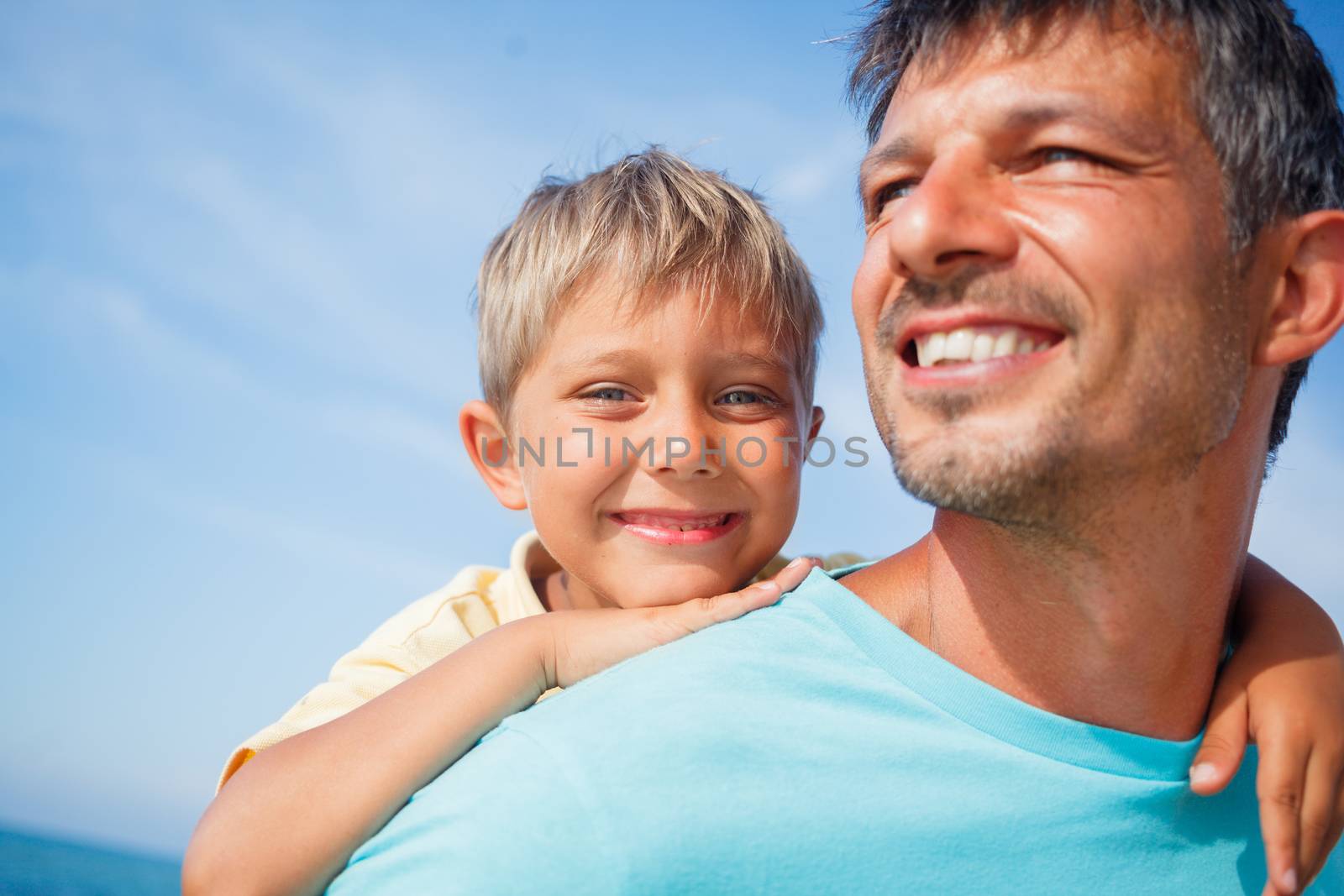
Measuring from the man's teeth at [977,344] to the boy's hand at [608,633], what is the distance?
20.5 inches

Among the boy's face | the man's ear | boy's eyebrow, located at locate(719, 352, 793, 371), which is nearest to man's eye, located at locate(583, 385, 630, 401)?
the boy's face

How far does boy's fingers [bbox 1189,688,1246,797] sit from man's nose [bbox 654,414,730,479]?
1.29 m

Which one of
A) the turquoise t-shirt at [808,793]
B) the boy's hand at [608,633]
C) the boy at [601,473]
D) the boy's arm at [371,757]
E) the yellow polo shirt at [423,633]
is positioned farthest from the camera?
the yellow polo shirt at [423,633]

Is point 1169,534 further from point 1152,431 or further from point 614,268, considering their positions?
point 614,268

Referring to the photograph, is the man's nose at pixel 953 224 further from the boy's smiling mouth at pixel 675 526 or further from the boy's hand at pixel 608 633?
the boy's smiling mouth at pixel 675 526

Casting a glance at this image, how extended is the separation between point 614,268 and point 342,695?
4.50 ft

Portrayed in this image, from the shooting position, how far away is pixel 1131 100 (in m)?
1.93

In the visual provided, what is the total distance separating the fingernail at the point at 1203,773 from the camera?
6.24ft

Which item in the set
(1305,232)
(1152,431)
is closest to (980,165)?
(1152,431)

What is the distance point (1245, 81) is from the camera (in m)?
2.03

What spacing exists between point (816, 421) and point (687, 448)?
0.93 metres

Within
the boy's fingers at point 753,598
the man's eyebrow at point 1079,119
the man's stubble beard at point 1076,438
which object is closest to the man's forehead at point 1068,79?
the man's eyebrow at point 1079,119

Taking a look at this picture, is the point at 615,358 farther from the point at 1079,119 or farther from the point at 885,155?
the point at 1079,119

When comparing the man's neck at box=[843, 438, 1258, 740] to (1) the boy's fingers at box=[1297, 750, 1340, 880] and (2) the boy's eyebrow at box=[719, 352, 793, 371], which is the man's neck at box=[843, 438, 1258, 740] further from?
(2) the boy's eyebrow at box=[719, 352, 793, 371]
